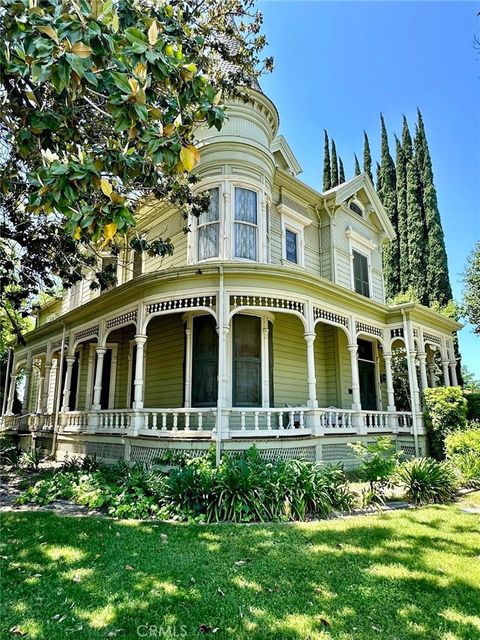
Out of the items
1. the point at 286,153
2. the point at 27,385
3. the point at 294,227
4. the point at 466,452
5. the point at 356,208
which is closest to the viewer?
the point at 466,452

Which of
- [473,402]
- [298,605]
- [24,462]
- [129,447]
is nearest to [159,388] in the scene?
[129,447]

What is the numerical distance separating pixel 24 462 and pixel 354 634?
37.7 feet

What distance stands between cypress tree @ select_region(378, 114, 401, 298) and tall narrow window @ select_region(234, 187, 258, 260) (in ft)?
71.4

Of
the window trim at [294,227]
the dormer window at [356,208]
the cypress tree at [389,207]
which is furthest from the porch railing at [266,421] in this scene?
the cypress tree at [389,207]

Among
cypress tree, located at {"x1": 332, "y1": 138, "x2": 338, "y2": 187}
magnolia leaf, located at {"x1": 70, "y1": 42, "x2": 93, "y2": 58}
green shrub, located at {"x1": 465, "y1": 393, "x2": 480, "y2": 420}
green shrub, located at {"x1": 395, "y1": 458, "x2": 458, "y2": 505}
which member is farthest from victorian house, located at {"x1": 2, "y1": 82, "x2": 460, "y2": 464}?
cypress tree, located at {"x1": 332, "y1": 138, "x2": 338, "y2": 187}

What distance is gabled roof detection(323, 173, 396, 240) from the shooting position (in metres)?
14.1

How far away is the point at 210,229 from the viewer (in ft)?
36.2

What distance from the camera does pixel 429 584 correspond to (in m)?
4.03

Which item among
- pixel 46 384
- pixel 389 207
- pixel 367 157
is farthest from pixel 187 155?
pixel 367 157

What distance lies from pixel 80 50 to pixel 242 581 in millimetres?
5185

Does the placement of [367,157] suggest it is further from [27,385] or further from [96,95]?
[96,95]

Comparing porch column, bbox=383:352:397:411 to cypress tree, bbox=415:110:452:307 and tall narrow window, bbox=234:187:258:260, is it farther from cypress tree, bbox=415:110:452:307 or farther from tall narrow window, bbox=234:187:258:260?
cypress tree, bbox=415:110:452:307

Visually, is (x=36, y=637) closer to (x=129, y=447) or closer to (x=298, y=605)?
(x=298, y=605)
